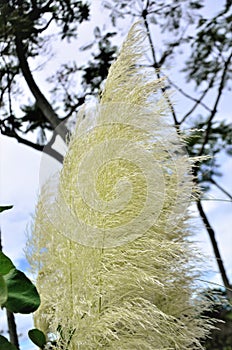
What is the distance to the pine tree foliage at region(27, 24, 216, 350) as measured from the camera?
1.77 feet

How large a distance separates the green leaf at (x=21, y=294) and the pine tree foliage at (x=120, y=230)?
9cm

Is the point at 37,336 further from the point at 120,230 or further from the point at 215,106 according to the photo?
the point at 215,106

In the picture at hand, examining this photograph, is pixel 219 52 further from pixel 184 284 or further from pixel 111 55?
pixel 184 284

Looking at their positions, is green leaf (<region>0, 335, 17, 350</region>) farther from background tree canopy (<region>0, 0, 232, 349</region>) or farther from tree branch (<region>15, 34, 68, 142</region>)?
tree branch (<region>15, 34, 68, 142</region>)

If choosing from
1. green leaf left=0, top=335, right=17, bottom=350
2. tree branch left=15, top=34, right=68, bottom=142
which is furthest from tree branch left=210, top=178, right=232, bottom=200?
green leaf left=0, top=335, right=17, bottom=350

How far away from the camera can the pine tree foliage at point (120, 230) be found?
54cm

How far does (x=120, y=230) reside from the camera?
560 millimetres

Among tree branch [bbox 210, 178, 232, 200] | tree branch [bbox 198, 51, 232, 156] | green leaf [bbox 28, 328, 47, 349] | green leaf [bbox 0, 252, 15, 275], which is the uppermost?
tree branch [bbox 198, 51, 232, 156]

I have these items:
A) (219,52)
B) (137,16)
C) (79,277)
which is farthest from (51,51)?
(79,277)

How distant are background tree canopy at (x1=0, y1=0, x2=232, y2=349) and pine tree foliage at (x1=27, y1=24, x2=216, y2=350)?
837mm

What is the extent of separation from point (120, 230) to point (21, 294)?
0.47ft

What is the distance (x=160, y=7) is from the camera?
170 centimetres

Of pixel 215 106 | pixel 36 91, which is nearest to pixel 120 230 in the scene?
pixel 36 91

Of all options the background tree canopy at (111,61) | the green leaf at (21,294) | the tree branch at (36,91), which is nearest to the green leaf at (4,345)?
the green leaf at (21,294)
